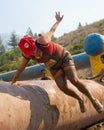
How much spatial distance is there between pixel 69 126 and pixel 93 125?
1461 millimetres

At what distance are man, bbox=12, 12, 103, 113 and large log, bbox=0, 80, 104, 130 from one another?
9.0 inches

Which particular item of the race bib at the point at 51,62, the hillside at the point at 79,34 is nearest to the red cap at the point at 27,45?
the race bib at the point at 51,62

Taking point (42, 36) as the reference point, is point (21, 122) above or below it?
below

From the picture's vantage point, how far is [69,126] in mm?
6484

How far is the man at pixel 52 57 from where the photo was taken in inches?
216

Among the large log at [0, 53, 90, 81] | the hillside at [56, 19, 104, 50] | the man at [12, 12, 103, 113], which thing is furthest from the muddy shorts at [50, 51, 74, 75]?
the hillside at [56, 19, 104, 50]

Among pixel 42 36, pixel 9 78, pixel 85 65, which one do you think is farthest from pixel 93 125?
pixel 9 78

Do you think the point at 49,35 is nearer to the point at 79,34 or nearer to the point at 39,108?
the point at 39,108

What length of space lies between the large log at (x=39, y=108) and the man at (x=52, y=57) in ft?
0.75

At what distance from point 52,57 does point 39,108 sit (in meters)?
0.77

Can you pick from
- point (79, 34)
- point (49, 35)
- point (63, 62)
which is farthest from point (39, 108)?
point (79, 34)

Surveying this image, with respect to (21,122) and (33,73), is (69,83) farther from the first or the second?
(33,73)

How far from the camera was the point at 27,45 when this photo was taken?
545 cm

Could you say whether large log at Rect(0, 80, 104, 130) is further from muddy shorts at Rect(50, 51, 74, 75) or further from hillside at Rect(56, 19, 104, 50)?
hillside at Rect(56, 19, 104, 50)
